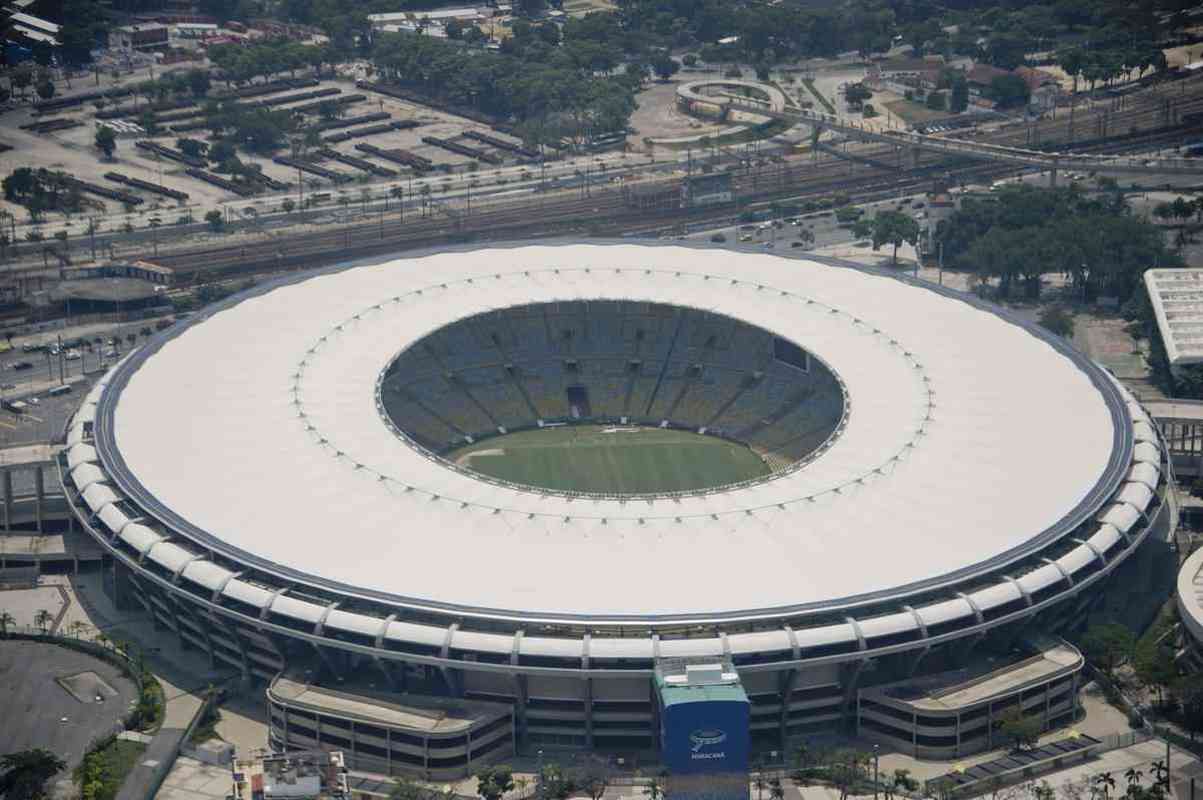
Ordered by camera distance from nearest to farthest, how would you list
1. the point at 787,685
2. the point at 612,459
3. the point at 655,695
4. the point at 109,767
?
the point at 109,767 < the point at 655,695 < the point at 787,685 < the point at 612,459

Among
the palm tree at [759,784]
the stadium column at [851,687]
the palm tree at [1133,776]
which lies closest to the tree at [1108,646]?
the palm tree at [1133,776]

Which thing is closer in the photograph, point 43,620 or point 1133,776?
point 1133,776

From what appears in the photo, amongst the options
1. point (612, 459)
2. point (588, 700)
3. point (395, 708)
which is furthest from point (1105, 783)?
point (612, 459)

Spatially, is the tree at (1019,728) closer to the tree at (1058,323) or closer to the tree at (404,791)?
the tree at (404,791)

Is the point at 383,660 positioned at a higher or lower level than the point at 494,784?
higher

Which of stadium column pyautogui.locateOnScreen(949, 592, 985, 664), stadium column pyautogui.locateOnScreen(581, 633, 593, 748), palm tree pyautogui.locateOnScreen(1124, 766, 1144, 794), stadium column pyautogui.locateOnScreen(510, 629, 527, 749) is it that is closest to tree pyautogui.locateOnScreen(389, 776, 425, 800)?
stadium column pyautogui.locateOnScreen(510, 629, 527, 749)

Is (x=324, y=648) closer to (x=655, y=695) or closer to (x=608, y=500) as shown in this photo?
(x=655, y=695)

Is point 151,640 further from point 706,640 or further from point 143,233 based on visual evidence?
point 143,233
